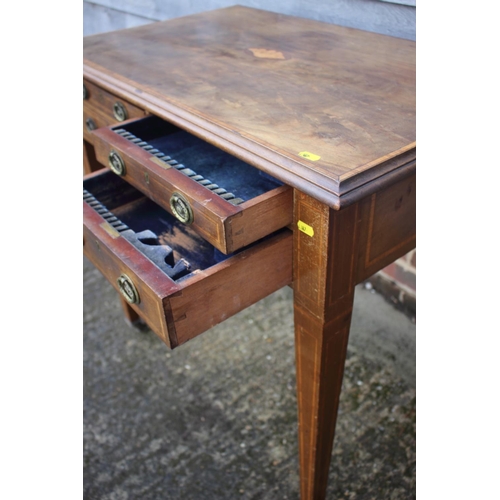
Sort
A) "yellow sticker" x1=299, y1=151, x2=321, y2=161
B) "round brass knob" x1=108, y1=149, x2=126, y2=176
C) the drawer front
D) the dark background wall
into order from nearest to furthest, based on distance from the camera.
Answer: "yellow sticker" x1=299, y1=151, x2=321, y2=161, "round brass knob" x1=108, y1=149, x2=126, y2=176, the drawer front, the dark background wall

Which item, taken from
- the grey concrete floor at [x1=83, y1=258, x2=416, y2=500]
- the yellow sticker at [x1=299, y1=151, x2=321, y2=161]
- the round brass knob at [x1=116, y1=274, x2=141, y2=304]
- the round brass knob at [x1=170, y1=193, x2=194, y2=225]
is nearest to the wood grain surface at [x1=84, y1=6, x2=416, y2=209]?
the yellow sticker at [x1=299, y1=151, x2=321, y2=161]

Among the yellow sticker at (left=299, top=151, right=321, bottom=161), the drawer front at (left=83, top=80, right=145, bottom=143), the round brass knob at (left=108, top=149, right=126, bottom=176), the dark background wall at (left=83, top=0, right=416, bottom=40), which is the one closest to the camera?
the yellow sticker at (left=299, top=151, right=321, bottom=161)

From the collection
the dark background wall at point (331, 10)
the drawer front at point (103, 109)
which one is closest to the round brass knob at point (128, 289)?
the drawer front at point (103, 109)

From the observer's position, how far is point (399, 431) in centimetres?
135

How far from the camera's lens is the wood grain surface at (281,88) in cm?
75

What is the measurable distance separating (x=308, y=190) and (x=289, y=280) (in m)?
0.22

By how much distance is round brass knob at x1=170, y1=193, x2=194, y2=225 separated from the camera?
79cm

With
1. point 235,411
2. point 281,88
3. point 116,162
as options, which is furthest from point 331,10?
point 235,411

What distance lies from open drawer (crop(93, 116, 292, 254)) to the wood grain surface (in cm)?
6

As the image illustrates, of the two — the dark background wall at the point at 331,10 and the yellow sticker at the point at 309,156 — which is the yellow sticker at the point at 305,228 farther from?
the dark background wall at the point at 331,10

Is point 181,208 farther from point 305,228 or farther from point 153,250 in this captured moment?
point 305,228

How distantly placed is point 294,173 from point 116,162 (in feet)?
1.24

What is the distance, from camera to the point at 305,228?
78 centimetres

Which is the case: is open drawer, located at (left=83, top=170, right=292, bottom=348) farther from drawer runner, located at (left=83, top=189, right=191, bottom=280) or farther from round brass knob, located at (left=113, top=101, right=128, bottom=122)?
round brass knob, located at (left=113, top=101, right=128, bottom=122)
